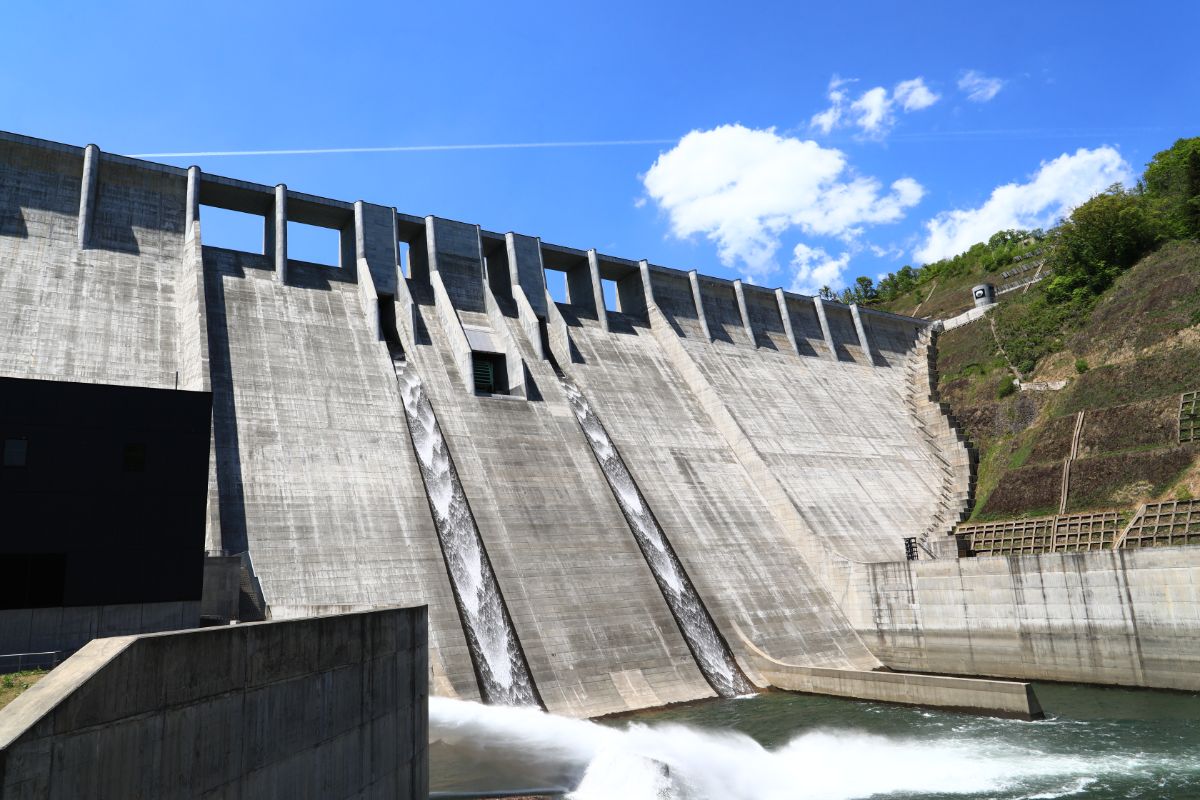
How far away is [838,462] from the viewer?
106ft

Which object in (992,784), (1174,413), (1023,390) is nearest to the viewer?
(992,784)

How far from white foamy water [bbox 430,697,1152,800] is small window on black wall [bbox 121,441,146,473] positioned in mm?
7441

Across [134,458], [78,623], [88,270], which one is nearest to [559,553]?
[134,458]

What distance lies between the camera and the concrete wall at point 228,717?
511 cm

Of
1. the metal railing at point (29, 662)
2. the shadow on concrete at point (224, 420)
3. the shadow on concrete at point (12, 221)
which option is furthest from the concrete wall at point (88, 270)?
the metal railing at point (29, 662)

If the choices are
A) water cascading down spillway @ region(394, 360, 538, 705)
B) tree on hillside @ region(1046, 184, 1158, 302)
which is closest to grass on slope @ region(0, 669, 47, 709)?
water cascading down spillway @ region(394, 360, 538, 705)

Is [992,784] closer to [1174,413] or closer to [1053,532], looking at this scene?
[1053,532]

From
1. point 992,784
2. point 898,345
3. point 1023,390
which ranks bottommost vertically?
point 992,784

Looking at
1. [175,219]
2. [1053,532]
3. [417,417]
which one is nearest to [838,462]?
[1053,532]

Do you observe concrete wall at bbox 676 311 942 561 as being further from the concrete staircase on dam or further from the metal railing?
the metal railing

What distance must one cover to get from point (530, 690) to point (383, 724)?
9184mm

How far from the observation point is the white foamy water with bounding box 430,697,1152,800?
13508 millimetres

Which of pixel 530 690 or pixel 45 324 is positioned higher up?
pixel 45 324

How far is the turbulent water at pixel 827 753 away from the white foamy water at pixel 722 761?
3 cm
